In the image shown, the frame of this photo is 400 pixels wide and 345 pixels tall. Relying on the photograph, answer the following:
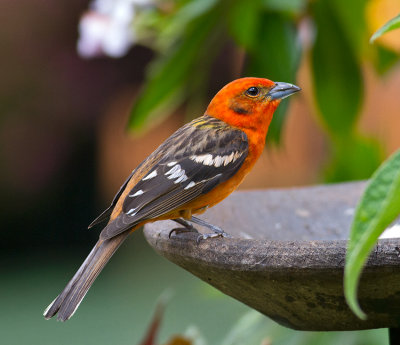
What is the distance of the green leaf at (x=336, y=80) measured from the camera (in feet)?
8.93

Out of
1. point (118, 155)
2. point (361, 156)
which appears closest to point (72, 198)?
point (118, 155)

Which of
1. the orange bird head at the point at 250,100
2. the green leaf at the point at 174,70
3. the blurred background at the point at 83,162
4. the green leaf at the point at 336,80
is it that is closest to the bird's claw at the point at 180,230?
the orange bird head at the point at 250,100

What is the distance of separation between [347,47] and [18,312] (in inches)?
180

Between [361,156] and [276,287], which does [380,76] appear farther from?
[276,287]

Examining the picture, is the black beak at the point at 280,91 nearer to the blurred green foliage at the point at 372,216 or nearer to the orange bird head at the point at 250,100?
the orange bird head at the point at 250,100

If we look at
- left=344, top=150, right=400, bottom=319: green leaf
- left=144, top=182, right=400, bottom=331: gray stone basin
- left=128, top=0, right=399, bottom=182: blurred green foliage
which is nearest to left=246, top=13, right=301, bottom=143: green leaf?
left=128, top=0, right=399, bottom=182: blurred green foliage

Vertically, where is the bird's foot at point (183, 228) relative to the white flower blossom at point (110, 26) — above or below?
below

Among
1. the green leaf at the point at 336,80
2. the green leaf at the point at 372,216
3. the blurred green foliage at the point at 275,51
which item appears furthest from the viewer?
the green leaf at the point at 336,80

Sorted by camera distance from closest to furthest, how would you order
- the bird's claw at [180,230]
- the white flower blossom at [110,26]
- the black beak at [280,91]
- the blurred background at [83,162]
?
the bird's claw at [180,230], the black beak at [280,91], the white flower blossom at [110,26], the blurred background at [83,162]

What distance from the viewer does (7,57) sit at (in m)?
7.09

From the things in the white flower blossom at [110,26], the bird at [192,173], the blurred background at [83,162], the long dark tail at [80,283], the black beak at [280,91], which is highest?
the white flower blossom at [110,26]

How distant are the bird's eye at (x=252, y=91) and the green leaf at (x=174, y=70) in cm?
42

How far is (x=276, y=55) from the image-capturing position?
8.63 ft

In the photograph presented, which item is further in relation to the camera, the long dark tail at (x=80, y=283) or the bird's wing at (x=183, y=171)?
the bird's wing at (x=183, y=171)
